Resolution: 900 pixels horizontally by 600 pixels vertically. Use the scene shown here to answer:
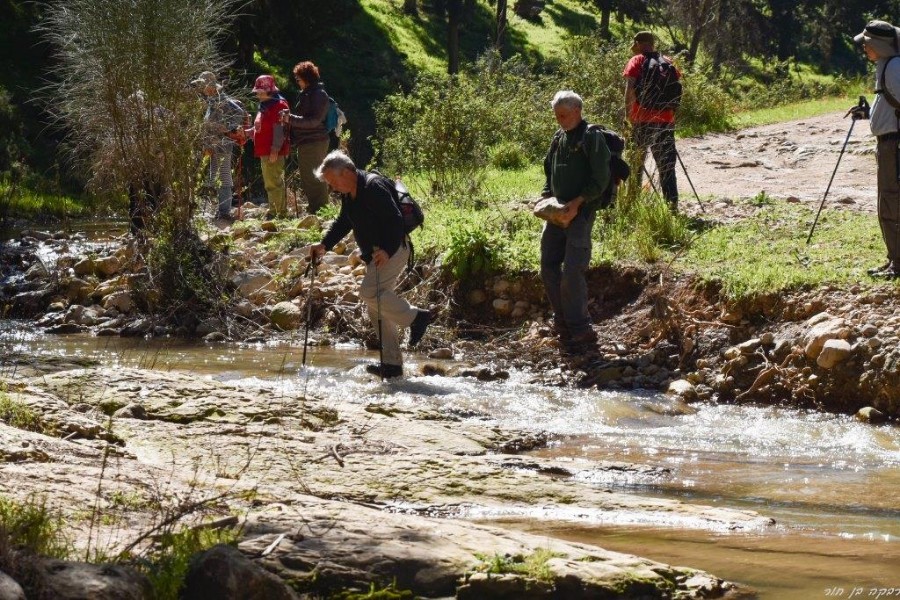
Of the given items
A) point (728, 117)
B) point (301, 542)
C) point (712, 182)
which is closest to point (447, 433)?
point (301, 542)

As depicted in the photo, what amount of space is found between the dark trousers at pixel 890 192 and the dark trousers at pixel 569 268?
226cm

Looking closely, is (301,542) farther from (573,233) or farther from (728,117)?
(728,117)

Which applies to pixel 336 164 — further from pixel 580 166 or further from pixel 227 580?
pixel 227 580

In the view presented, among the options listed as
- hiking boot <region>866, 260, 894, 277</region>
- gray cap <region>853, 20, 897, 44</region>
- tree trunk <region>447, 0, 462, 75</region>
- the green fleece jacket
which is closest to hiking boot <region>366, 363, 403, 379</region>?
the green fleece jacket

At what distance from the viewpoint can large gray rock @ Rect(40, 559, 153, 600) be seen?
400cm

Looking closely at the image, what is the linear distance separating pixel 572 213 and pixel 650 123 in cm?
292

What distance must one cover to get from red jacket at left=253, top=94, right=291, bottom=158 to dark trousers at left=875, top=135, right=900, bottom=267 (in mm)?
7499

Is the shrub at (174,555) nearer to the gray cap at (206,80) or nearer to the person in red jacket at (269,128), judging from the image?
the gray cap at (206,80)

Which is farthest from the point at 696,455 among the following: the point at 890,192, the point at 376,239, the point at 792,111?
the point at 792,111

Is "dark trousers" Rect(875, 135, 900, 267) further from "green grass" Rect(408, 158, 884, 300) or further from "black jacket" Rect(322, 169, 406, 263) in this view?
"black jacket" Rect(322, 169, 406, 263)

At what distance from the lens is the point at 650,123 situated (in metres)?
12.5

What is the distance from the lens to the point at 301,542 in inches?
194

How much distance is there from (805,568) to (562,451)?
2.69m

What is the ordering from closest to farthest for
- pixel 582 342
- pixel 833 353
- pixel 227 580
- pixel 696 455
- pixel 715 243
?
pixel 227 580 < pixel 696 455 < pixel 833 353 < pixel 582 342 < pixel 715 243
